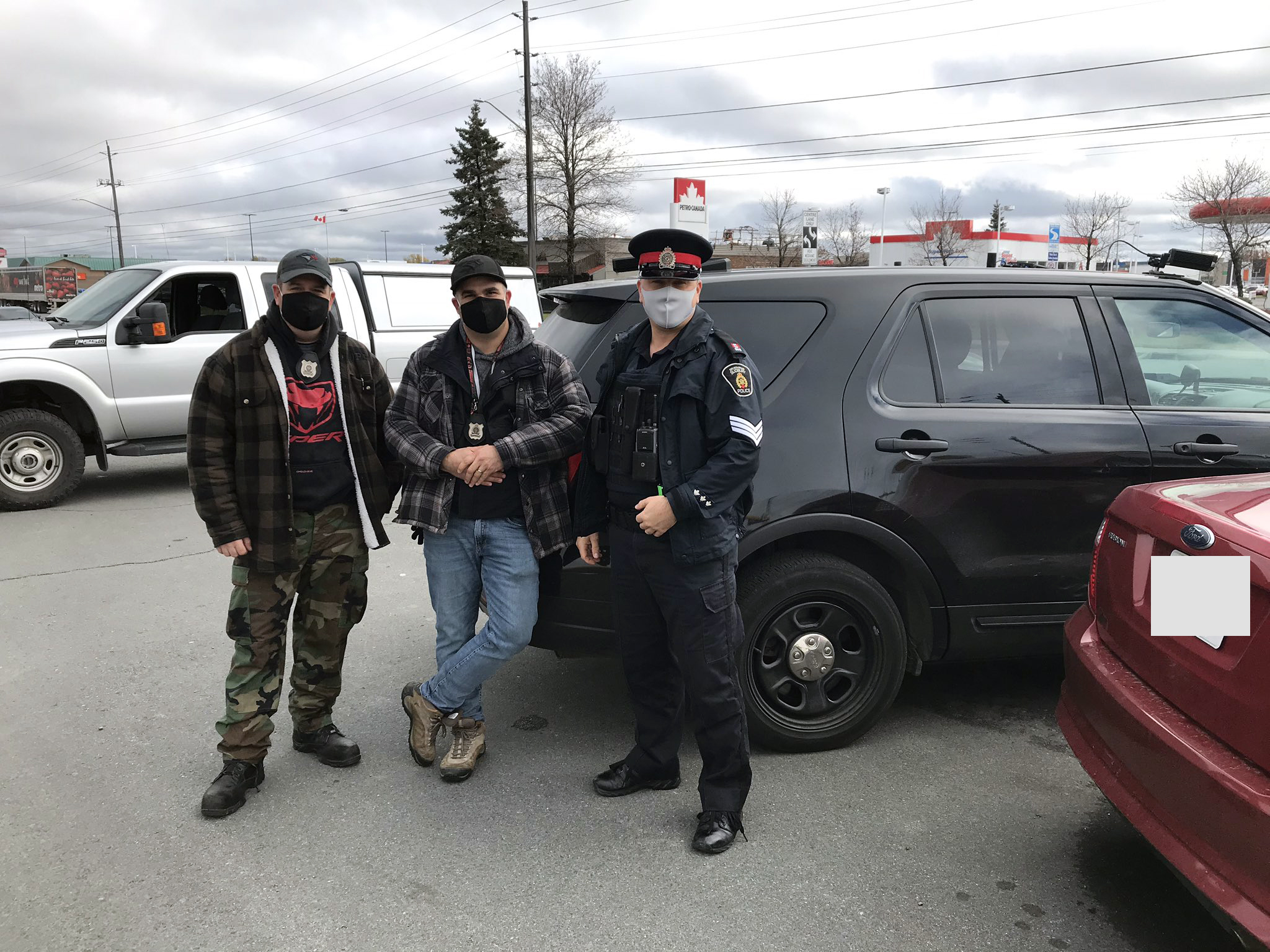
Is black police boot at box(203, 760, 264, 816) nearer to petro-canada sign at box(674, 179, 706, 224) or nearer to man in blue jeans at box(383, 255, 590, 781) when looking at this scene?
man in blue jeans at box(383, 255, 590, 781)

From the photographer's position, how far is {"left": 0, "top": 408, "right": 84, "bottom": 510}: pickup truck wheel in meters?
7.67

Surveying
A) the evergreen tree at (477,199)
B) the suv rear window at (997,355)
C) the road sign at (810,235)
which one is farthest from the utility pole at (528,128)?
the suv rear window at (997,355)

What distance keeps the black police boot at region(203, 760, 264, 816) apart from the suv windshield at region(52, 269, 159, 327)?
622 cm

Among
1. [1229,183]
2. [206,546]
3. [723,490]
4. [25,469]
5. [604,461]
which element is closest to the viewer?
[723,490]

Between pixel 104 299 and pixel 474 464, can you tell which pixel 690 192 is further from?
pixel 474 464

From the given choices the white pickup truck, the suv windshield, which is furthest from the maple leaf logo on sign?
the suv windshield

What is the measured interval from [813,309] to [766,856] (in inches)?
76.2

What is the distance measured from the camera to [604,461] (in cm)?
303

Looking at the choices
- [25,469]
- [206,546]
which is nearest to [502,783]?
[206,546]

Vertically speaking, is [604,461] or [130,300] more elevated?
[130,300]

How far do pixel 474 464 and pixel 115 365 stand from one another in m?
6.33

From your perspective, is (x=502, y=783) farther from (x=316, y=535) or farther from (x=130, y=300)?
(x=130, y=300)

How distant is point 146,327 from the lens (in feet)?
26.4

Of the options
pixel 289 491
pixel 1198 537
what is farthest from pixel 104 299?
pixel 1198 537
